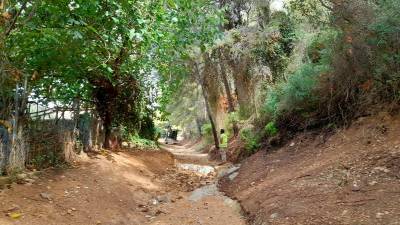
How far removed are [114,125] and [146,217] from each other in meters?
6.11

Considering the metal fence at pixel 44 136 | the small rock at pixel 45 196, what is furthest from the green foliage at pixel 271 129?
the small rock at pixel 45 196

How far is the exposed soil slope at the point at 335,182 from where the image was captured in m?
4.95

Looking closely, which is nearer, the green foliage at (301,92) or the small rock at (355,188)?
the small rock at (355,188)

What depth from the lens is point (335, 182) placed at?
594 cm

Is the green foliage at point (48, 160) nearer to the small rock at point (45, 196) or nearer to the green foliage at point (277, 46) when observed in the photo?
the small rock at point (45, 196)

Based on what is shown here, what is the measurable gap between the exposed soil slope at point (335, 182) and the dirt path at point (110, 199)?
32.8 inches

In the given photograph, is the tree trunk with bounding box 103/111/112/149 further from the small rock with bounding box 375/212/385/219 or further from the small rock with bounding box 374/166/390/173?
the small rock with bounding box 375/212/385/219

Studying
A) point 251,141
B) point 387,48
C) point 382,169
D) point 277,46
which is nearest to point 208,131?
point 277,46

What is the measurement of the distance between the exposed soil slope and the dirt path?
0.83m

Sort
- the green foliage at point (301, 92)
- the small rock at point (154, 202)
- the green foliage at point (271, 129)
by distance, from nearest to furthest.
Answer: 1. the small rock at point (154, 202)
2. the green foliage at point (301, 92)
3. the green foliage at point (271, 129)

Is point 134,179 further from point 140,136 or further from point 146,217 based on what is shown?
point 140,136

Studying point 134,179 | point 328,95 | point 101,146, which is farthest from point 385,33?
point 101,146

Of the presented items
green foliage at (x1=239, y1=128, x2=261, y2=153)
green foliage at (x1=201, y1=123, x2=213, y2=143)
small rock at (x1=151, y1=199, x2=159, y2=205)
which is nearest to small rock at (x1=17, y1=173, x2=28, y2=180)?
small rock at (x1=151, y1=199, x2=159, y2=205)

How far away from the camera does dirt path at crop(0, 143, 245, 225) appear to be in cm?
598
